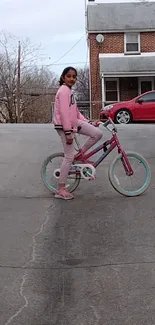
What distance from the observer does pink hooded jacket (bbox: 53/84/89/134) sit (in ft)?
25.1

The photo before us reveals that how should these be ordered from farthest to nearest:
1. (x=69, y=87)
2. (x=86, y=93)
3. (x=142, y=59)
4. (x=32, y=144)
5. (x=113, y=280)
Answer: (x=86, y=93)
(x=142, y=59)
(x=32, y=144)
(x=69, y=87)
(x=113, y=280)

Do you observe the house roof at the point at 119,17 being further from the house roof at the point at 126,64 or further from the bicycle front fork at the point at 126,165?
the bicycle front fork at the point at 126,165

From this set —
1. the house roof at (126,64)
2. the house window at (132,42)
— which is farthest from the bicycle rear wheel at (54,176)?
the house window at (132,42)

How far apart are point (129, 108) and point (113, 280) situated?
786 inches

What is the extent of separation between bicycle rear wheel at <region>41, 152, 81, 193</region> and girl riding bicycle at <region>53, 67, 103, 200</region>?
0.19 meters

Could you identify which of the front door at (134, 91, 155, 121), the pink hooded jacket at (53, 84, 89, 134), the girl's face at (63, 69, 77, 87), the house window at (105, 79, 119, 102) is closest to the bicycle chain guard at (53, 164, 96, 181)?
the pink hooded jacket at (53, 84, 89, 134)

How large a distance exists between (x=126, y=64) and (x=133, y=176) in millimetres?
28511

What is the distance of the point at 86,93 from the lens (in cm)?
5169

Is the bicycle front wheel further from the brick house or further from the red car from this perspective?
the brick house

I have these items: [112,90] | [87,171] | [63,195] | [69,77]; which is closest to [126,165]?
[87,171]

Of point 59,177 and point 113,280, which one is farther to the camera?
point 59,177

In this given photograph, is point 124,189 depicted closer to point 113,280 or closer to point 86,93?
point 113,280

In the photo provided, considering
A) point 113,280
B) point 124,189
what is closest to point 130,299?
point 113,280

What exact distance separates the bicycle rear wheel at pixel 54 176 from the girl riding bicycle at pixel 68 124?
0.19 m
